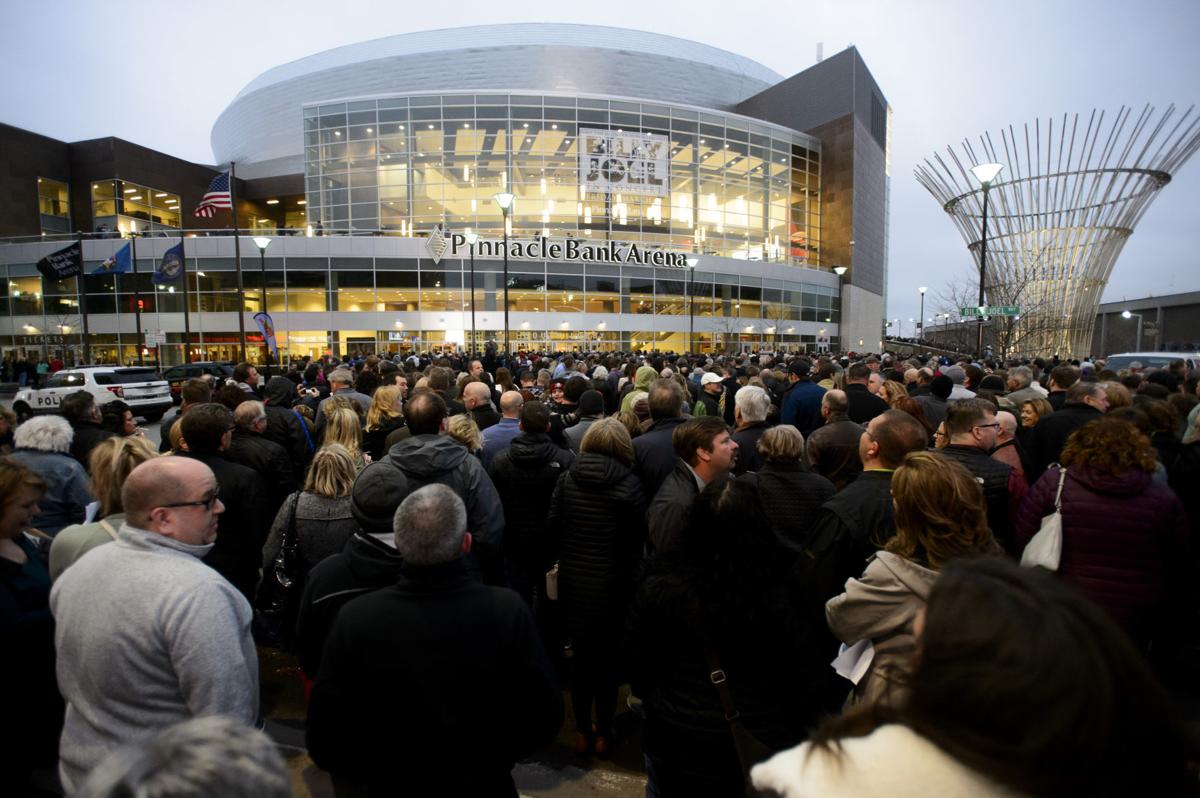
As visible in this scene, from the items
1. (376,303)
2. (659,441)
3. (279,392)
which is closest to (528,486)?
(659,441)

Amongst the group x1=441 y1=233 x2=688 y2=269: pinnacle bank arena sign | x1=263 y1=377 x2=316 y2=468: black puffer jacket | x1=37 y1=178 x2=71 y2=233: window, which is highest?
x1=37 y1=178 x2=71 y2=233: window

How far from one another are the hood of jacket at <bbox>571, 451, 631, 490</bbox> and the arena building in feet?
104

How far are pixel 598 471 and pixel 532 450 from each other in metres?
1.02

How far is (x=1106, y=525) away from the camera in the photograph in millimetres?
3506

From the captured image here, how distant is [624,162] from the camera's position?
142 feet

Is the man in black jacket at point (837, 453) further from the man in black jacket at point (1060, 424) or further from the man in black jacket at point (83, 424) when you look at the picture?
the man in black jacket at point (83, 424)

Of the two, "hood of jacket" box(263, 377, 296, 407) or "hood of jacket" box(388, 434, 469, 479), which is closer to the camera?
"hood of jacket" box(388, 434, 469, 479)

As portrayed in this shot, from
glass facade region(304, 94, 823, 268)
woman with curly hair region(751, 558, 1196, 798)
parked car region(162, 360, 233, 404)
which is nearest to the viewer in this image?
woman with curly hair region(751, 558, 1196, 798)

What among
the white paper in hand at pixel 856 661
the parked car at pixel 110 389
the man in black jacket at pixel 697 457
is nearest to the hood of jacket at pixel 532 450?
the man in black jacket at pixel 697 457

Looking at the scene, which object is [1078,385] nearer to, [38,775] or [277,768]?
[277,768]

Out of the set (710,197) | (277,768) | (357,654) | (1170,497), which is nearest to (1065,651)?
(277,768)

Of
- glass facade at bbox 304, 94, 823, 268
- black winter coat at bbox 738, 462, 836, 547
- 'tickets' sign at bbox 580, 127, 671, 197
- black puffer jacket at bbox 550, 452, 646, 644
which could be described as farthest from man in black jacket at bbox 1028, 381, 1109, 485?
'tickets' sign at bbox 580, 127, 671, 197

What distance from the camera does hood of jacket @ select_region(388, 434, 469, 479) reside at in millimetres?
4242

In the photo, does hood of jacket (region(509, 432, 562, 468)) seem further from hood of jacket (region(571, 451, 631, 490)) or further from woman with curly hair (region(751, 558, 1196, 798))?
woman with curly hair (region(751, 558, 1196, 798))
